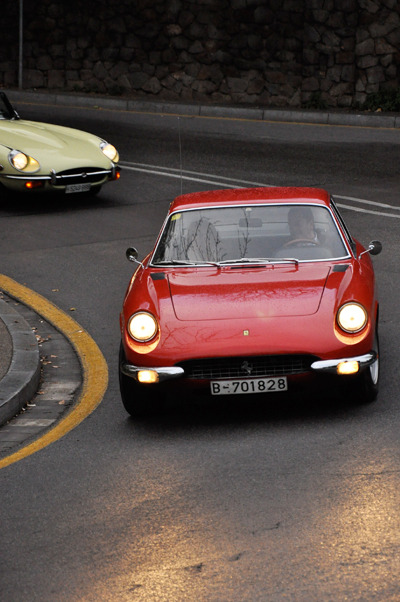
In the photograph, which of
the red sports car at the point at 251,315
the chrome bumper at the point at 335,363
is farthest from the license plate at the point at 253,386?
the chrome bumper at the point at 335,363

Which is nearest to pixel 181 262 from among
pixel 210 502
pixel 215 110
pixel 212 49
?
pixel 210 502

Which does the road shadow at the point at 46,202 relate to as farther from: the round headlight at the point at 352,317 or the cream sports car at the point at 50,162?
the round headlight at the point at 352,317

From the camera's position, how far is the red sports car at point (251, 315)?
665 cm

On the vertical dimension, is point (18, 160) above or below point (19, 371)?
above

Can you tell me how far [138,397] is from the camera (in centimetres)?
695

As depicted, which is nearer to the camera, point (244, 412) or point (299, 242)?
point (244, 412)

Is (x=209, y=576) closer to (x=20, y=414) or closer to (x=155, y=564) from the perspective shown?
(x=155, y=564)

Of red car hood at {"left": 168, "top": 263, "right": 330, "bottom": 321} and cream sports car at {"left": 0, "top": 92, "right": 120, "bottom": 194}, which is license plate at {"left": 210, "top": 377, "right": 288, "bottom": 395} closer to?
red car hood at {"left": 168, "top": 263, "right": 330, "bottom": 321}

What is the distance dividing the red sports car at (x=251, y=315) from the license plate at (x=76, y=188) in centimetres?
639

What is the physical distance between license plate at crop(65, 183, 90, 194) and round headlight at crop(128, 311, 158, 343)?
7.36m

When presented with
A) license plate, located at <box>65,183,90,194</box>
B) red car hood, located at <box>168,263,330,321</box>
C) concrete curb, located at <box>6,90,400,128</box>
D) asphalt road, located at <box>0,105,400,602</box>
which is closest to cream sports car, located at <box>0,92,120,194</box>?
license plate, located at <box>65,183,90,194</box>

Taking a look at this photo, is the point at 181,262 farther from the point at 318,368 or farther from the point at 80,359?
the point at 318,368

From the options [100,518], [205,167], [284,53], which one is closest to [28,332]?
[100,518]

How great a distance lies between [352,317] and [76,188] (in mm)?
7891
